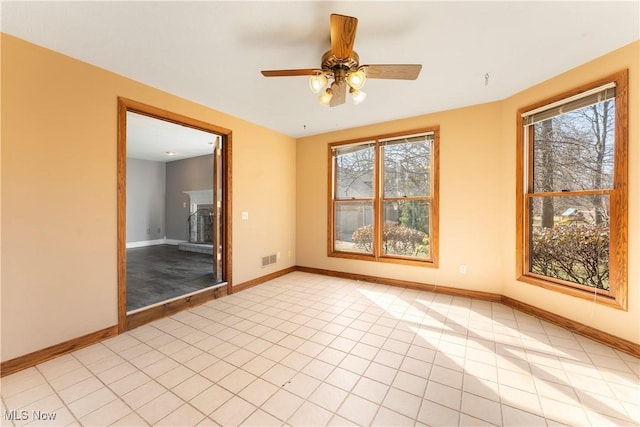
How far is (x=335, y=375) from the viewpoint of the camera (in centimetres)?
193

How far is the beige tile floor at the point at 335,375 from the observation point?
1563mm

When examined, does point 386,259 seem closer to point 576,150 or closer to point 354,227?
point 354,227

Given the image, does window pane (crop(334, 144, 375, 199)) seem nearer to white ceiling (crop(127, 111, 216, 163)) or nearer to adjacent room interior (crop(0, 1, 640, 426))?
adjacent room interior (crop(0, 1, 640, 426))

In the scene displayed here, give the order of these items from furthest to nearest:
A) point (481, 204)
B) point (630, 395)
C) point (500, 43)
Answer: point (481, 204), point (500, 43), point (630, 395)

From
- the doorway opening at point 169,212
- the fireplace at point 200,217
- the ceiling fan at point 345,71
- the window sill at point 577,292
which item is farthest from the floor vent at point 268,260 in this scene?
the window sill at point 577,292

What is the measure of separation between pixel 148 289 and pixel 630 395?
4894 millimetres

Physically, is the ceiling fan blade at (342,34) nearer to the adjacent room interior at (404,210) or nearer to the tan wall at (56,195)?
the adjacent room interior at (404,210)

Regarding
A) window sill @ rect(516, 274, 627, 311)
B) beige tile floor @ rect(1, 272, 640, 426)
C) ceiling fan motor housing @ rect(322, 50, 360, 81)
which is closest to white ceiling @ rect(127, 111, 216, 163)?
ceiling fan motor housing @ rect(322, 50, 360, 81)

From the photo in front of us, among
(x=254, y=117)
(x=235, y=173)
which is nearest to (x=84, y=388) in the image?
(x=235, y=173)

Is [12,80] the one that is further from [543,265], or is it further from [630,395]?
[543,265]

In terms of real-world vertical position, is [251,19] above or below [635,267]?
above

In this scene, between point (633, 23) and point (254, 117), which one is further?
point (254, 117)

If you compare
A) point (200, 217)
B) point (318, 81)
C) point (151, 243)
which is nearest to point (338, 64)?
point (318, 81)

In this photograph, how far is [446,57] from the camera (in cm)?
236
